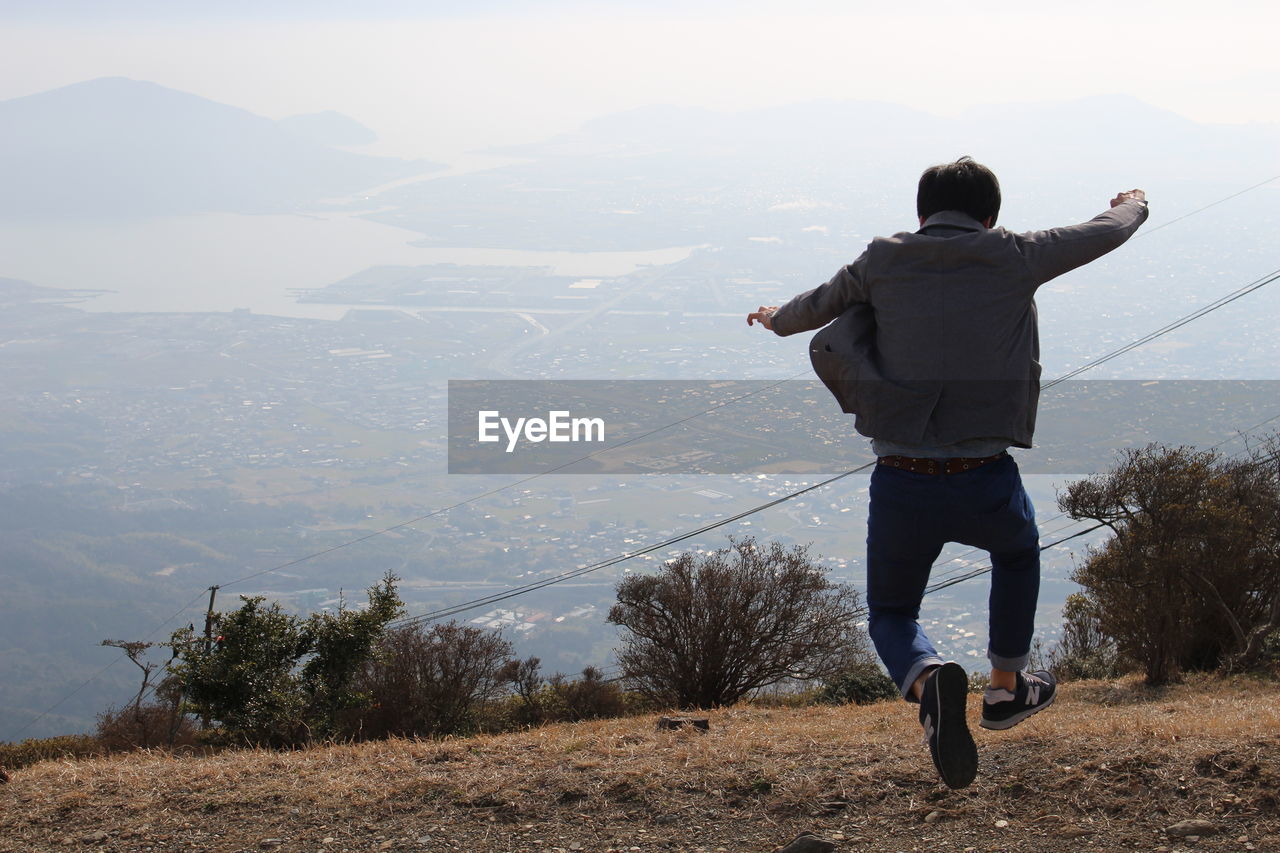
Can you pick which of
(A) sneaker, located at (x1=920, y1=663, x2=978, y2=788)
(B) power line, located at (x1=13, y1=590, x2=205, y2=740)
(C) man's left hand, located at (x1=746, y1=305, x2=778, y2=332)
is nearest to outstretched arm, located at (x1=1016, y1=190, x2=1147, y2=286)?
(C) man's left hand, located at (x1=746, y1=305, x2=778, y2=332)

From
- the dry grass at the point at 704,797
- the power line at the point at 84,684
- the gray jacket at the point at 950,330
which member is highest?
the gray jacket at the point at 950,330

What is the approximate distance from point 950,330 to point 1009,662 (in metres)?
1.00

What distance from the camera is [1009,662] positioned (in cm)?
295

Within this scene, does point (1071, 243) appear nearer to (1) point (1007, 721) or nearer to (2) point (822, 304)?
(2) point (822, 304)

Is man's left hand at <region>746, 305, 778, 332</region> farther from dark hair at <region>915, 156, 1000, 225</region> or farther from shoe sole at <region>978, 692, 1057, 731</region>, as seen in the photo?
shoe sole at <region>978, 692, 1057, 731</region>

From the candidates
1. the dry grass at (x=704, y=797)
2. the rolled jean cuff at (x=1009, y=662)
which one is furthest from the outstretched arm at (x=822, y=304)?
the dry grass at (x=704, y=797)

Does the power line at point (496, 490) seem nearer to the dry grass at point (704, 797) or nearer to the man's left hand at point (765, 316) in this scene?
the dry grass at point (704, 797)

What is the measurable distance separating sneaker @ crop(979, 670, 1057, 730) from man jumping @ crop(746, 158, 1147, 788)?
24 cm

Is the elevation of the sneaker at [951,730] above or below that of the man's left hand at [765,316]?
below

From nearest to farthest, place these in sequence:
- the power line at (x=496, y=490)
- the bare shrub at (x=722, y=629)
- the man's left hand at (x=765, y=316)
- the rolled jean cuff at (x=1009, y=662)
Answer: the man's left hand at (x=765, y=316) → the rolled jean cuff at (x=1009, y=662) → the bare shrub at (x=722, y=629) → the power line at (x=496, y=490)

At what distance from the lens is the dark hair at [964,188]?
107 inches

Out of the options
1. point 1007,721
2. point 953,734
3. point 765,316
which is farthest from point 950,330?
point 1007,721

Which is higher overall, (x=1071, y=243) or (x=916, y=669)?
(x=1071, y=243)

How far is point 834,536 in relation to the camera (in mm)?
100438
